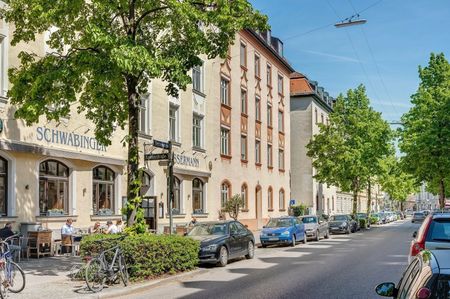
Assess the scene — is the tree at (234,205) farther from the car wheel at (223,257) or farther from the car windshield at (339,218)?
the car wheel at (223,257)

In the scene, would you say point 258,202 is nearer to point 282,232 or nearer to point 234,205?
point 234,205

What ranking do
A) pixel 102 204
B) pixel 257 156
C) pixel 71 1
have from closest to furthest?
pixel 71 1 → pixel 102 204 → pixel 257 156

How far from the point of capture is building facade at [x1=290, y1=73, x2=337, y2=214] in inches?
2191

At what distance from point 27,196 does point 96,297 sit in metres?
9.13

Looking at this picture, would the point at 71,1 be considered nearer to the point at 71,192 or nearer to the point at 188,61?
the point at 188,61

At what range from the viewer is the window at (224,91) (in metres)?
36.1

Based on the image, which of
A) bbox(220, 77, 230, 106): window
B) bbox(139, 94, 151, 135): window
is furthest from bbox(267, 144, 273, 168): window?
bbox(139, 94, 151, 135): window

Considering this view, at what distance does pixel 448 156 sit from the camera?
131ft

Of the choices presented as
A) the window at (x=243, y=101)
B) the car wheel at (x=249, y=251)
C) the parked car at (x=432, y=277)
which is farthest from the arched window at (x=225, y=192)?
the parked car at (x=432, y=277)

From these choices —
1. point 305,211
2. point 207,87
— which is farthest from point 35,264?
point 305,211

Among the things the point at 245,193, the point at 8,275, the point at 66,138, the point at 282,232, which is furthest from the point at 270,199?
the point at 8,275

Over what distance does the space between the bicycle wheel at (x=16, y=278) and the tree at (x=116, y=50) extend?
11.4ft

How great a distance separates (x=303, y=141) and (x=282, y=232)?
3122 centimetres

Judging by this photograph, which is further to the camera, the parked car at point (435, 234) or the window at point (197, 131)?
the window at point (197, 131)
